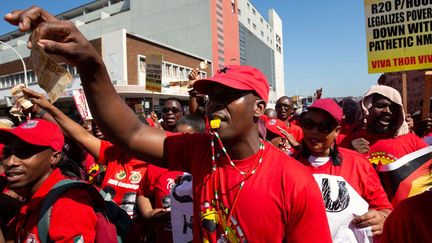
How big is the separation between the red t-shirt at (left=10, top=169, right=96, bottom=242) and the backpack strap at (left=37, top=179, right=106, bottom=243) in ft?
0.07

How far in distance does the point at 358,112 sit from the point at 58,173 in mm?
4747

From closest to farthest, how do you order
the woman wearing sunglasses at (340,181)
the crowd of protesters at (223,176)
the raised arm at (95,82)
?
the raised arm at (95,82)
the crowd of protesters at (223,176)
the woman wearing sunglasses at (340,181)

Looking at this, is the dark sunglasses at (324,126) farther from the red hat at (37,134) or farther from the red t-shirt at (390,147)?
the red hat at (37,134)

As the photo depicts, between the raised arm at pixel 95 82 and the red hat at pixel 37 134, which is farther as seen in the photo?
the red hat at pixel 37 134

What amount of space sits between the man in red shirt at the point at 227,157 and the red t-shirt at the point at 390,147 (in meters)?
1.91

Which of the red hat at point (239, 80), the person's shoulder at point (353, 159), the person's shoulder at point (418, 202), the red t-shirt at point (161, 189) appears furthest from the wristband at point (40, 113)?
the person's shoulder at point (418, 202)

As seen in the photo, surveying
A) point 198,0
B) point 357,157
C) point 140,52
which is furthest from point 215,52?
point 357,157

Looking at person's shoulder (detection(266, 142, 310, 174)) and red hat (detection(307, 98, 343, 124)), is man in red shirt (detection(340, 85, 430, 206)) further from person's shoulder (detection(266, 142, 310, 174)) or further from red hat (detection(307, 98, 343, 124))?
person's shoulder (detection(266, 142, 310, 174))

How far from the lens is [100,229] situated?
73.5 inches

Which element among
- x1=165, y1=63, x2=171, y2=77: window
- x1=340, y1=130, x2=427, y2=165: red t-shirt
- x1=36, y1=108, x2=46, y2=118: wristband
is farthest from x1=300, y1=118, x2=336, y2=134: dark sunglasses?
x1=165, y1=63, x2=171, y2=77: window

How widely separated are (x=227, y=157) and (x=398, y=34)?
4.13 metres

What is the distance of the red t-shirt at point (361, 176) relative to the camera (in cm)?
233

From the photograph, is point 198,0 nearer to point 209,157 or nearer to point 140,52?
point 140,52

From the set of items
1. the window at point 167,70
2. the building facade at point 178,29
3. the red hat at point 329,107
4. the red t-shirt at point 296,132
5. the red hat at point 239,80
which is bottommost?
the red t-shirt at point 296,132
